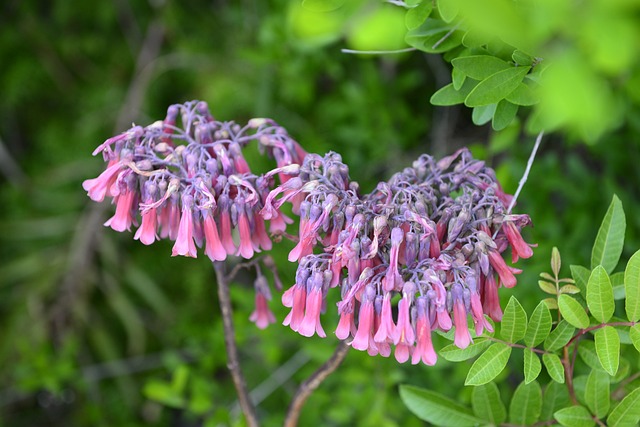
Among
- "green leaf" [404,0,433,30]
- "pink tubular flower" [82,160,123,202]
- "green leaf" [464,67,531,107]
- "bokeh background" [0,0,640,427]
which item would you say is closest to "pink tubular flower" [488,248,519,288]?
"green leaf" [464,67,531,107]

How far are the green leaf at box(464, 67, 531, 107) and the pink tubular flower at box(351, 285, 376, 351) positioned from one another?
27cm

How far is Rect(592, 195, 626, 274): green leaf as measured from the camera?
98 centimetres

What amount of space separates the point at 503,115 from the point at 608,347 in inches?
13.7

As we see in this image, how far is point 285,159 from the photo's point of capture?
1024 millimetres

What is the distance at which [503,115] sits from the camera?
0.94 meters

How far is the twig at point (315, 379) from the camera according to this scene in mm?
1062

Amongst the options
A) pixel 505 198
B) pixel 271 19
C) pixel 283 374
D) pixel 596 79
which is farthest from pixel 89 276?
pixel 596 79

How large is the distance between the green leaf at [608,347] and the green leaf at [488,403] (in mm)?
249

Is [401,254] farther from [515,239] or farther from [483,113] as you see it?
[483,113]

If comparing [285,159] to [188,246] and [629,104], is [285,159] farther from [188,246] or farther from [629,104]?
[629,104]

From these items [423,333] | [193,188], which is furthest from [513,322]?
[193,188]

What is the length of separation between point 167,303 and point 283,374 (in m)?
0.79

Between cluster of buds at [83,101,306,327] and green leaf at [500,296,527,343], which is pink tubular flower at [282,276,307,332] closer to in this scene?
cluster of buds at [83,101,306,327]

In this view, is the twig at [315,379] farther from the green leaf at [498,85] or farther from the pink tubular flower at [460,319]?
the green leaf at [498,85]
